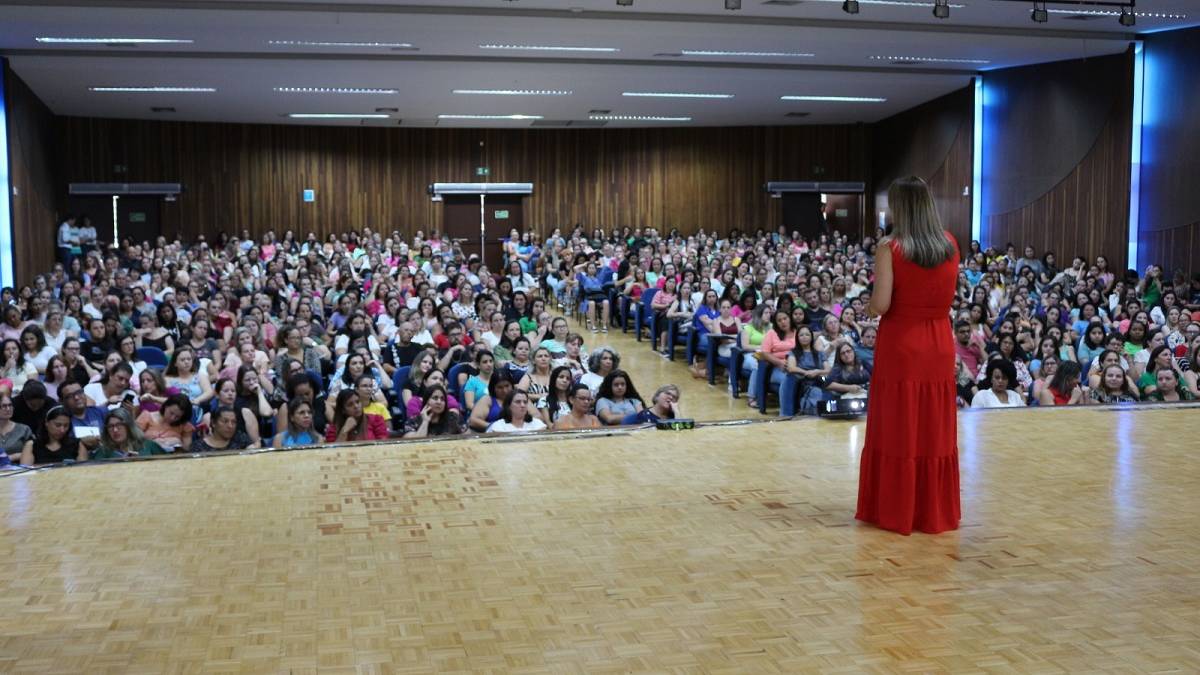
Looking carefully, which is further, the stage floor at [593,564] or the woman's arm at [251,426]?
the woman's arm at [251,426]

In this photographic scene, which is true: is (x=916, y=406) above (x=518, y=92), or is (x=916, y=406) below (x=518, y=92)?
below

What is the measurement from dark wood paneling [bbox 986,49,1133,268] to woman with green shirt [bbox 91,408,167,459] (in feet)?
43.1

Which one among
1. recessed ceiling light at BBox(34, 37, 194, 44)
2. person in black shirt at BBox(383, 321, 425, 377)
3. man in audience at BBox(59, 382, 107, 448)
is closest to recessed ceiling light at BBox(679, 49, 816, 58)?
recessed ceiling light at BBox(34, 37, 194, 44)

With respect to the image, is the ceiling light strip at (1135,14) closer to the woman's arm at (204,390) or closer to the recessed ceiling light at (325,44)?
the recessed ceiling light at (325,44)

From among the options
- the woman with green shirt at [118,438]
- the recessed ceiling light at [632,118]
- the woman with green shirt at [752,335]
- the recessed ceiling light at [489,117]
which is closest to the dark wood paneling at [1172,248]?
the woman with green shirt at [752,335]

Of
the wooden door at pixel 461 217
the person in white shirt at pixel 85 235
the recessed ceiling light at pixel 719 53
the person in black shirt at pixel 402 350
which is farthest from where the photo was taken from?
the wooden door at pixel 461 217

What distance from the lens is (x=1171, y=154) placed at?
1460 centimetres

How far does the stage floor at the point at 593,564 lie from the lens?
331cm

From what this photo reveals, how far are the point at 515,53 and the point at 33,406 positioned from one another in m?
8.94

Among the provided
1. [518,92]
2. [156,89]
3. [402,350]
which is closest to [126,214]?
[156,89]

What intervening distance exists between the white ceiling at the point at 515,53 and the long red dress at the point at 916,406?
26.2 feet

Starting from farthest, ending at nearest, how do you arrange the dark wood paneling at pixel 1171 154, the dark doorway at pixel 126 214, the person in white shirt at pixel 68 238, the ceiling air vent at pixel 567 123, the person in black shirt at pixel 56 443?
the ceiling air vent at pixel 567 123 < the dark doorway at pixel 126 214 < the person in white shirt at pixel 68 238 < the dark wood paneling at pixel 1171 154 < the person in black shirt at pixel 56 443

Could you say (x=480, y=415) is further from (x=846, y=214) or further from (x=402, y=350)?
(x=846, y=214)

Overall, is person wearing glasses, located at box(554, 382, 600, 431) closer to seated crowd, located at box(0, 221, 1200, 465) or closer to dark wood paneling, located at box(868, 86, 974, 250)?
seated crowd, located at box(0, 221, 1200, 465)
